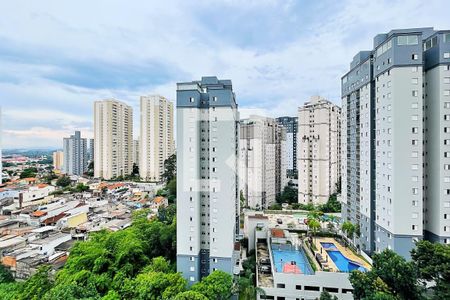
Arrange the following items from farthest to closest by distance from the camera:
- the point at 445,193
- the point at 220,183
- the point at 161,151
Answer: the point at 161,151 → the point at 220,183 → the point at 445,193

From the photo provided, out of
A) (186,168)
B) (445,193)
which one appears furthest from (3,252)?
(445,193)

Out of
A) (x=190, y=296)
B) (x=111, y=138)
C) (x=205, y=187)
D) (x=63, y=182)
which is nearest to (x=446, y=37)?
(x=205, y=187)

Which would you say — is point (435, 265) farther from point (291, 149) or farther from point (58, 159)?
point (58, 159)

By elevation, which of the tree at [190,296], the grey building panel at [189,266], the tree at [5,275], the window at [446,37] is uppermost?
the window at [446,37]

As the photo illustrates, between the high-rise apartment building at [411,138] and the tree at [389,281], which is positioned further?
the high-rise apartment building at [411,138]

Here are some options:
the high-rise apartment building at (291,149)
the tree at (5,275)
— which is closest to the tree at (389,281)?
the tree at (5,275)

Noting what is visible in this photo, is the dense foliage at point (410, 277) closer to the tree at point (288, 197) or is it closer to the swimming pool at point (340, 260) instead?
the swimming pool at point (340, 260)

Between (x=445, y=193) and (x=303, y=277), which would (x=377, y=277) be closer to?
(x=303, y=277)
